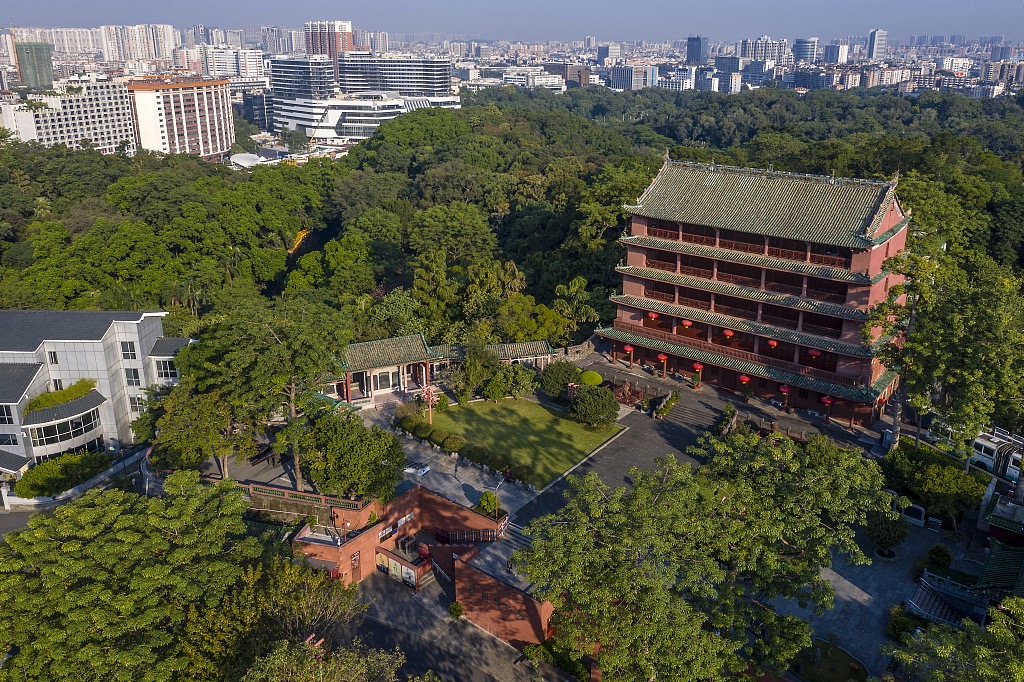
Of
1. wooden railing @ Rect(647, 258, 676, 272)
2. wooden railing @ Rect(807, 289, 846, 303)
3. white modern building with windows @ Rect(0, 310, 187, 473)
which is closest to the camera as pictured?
wooden railing @ Rect(807, 289, 846, 303)

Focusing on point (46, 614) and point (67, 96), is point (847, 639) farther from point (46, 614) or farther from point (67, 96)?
point (67, 96)

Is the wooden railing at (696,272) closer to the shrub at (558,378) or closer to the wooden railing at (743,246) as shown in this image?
the wooden railing at (743,246)

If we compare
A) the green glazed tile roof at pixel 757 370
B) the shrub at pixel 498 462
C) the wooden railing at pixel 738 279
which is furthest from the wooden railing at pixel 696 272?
the shrub at pixel 498 462

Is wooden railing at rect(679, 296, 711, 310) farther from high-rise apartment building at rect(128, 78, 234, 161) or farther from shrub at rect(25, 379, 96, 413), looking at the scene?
high-rise apartment building at rect(128, 78, 234, 161)

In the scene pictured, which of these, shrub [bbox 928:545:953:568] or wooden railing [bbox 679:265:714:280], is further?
wooden railing [bbox 679:265:714:280]

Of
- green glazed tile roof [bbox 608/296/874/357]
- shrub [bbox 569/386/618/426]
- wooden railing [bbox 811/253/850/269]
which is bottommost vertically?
shrub [bbox 569/386/618/426]

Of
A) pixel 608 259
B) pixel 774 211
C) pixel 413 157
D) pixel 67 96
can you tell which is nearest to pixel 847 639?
pixel 774 211

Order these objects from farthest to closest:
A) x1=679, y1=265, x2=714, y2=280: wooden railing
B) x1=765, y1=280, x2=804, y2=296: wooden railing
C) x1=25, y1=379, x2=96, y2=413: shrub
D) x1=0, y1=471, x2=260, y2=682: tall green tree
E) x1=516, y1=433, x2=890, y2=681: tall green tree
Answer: x1=679, y1=265, x2=714, y2=280: wooden railing < x1=765, y1=280, x2=804, y2=296: wooden railing < x1=25, y1=379, x2=96, y2=413: shrub < x1=0, y1=471, x2=260, y2=682: tall green tree < x1=516, y1=433, x2=890, y2=681: tall green tree

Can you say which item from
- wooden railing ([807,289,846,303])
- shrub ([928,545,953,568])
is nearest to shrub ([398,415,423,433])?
wooden railing ([807,289,846,303])
